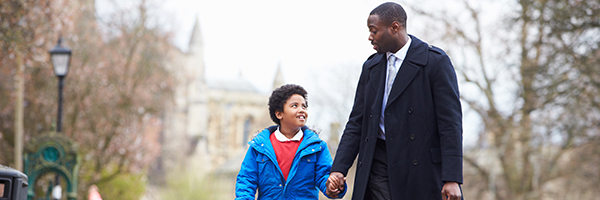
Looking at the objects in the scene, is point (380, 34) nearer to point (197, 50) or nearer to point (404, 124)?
point (404, 124)

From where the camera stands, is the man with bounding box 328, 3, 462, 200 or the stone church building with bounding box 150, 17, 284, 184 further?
the stone church building with bounding box 150, 17, 284, 184

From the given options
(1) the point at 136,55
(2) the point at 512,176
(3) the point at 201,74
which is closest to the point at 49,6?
(1) the point at 136,55

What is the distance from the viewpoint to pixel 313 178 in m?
4.70

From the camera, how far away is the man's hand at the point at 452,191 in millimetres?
3506

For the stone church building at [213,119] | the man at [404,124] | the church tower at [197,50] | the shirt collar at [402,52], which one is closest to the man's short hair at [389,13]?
the man at [404,124]

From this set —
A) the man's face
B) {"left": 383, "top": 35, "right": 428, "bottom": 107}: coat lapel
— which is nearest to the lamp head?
the man's face

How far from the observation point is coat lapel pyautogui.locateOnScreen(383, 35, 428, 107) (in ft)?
12.4

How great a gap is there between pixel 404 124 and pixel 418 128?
79 millimetres

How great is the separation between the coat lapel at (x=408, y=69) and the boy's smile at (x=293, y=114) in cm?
113

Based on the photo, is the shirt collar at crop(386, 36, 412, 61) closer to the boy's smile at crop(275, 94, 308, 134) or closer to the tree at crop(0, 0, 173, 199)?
the boy's smile at crop(275, 94, 308, 134)

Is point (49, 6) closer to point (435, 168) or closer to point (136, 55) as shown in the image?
point (136, 55)

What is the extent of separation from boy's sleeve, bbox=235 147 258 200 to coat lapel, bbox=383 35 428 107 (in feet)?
4.33

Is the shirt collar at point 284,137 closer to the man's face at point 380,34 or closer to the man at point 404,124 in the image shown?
the man at point 404,124

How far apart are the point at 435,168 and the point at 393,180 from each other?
0.77 feet
